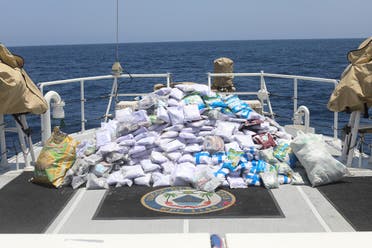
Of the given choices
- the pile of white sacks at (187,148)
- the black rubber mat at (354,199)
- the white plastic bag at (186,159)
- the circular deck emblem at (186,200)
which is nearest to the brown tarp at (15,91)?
the pile of white sacks at (187,148)

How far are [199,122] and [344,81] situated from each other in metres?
2.15

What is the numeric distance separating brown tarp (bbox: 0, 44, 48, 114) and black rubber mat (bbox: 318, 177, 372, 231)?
4132mm

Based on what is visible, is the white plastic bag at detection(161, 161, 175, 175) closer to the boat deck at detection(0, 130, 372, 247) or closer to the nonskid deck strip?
the boat deck at detection(0, 130, 372, 247)

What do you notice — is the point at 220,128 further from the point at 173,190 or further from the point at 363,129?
the point at 363,129

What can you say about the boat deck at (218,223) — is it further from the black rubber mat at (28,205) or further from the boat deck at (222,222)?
the black rubber mat at (28,205)

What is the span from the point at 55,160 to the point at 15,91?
43.8 inches

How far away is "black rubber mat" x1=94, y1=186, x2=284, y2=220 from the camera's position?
5375mm

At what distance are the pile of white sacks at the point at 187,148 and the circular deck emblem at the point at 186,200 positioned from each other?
158 millimetres

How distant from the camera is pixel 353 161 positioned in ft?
24.8

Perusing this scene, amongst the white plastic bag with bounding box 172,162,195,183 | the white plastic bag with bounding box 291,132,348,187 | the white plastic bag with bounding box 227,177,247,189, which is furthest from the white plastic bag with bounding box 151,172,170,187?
the white plastic bag with bounding box 291,132,348,187

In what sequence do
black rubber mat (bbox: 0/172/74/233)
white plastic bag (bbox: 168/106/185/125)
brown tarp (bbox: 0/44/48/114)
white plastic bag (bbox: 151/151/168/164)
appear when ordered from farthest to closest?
white plastic bag (bbox: 168/106/185/125), white plastic bag (bbox: 151/151/168/164), brown tarp (bbox: 0/44/48/114), black rubber mat (bbox: 0/172/74/233)

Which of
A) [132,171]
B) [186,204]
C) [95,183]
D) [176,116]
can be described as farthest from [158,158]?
[186,204]

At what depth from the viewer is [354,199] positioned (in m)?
5.92

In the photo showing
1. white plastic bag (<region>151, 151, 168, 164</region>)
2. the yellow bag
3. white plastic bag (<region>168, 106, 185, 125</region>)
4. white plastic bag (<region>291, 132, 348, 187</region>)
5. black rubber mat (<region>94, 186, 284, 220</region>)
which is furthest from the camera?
white plastic bag (<region>168, 106, 185, 125</region>)
